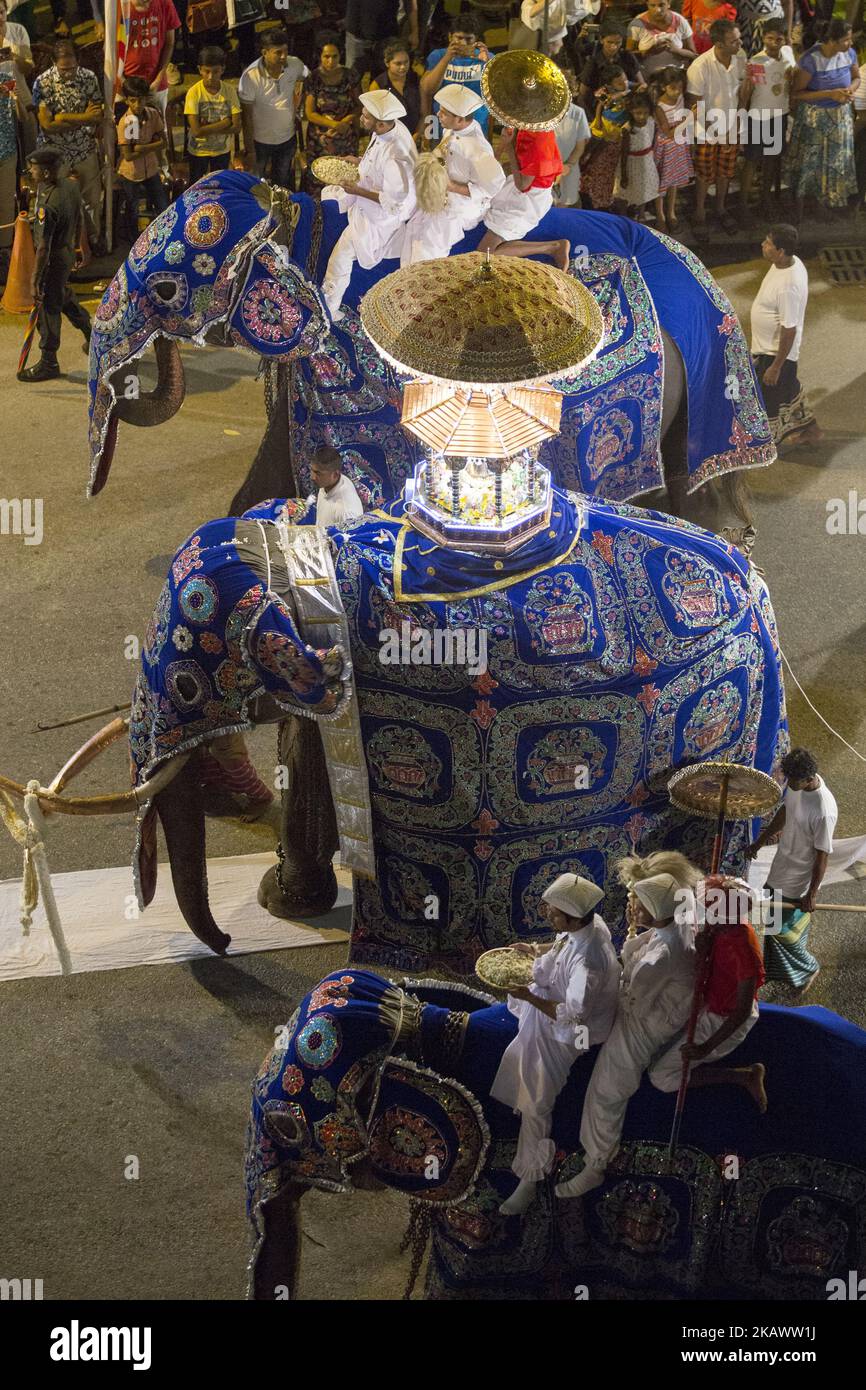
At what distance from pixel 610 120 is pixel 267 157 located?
2178 mm

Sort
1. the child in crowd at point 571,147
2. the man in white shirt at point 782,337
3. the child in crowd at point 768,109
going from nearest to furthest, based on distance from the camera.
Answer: the man in white shirt at point 782,337 < the child in crowd at point 571,147 < the child in crowd at point 768,109

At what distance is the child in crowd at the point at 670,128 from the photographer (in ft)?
41.5

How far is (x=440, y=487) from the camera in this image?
19.5ft

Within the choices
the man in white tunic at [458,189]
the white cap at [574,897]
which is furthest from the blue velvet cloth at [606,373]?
the white cap at [574,897]

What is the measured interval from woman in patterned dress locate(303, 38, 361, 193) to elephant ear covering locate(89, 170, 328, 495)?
4663 mm

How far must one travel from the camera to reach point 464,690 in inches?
236


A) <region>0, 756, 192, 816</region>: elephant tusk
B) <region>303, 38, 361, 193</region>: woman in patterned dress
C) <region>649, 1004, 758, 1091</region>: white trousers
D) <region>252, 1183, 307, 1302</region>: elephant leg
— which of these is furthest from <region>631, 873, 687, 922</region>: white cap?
<region>303, 38, 361, 193</region>: woman in patterned dress

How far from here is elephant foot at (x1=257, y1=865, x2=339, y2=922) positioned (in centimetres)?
722

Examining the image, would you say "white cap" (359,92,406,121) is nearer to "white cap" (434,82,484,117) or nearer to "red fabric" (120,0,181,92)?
"white cap" (434,82,484,117)

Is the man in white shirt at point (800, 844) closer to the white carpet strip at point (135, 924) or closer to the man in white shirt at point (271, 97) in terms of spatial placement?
the white carpet strip at point (135, 924)

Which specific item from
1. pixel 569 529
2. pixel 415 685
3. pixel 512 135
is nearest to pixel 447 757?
pixel 415 685

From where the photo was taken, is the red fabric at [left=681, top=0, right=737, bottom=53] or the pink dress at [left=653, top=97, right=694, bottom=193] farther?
the red fabric at [left=681, top=0, right=737, bottom=53]

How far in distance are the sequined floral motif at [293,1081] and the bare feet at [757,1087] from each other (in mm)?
1102

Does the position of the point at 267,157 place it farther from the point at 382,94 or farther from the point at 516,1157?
the point at 516,1157
